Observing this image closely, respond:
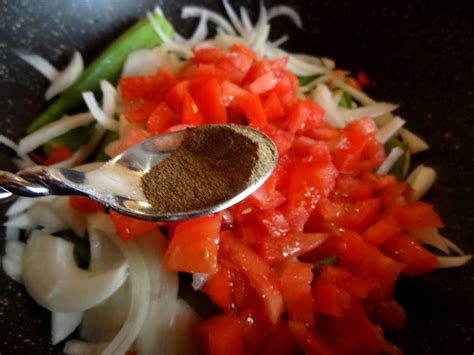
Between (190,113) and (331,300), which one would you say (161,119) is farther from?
(331,300)

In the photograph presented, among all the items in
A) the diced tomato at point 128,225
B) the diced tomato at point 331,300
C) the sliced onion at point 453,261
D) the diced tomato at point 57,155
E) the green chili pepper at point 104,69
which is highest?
the green chili pepper at point 104,69

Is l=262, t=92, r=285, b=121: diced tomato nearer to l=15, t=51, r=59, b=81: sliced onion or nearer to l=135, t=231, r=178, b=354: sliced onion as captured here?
l=135, t=231, r=178, b=354: sliced onion

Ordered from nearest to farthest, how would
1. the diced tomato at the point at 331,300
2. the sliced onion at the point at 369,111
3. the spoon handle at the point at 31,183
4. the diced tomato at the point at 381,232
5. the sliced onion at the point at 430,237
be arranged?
the spoon handle at the point at 31,183
the diced tomato at the point at 331,300
the diced tomato at the point at 381,232
the sliced onion at the point at 430,237
the sliced onion at the point at 369,111

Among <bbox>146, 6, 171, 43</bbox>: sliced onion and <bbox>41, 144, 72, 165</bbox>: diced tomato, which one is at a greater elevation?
<bbox>146, 6, 171, 43</bbox>: sliced onion

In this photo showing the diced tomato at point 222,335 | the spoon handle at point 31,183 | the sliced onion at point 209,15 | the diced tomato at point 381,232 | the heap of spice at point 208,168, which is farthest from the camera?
the sliced onion at point 209,15

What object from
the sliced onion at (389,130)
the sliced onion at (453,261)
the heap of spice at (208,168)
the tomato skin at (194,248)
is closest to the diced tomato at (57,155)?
the heap of spice at (208,168)

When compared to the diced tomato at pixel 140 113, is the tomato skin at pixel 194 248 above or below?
below

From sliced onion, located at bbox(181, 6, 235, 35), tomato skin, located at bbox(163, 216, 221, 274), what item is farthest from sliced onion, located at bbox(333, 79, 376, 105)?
tomato skin, located at bbox(163, 216, 221, 274)

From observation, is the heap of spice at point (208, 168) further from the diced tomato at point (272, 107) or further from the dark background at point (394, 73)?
the dark background at point (394, 73)
